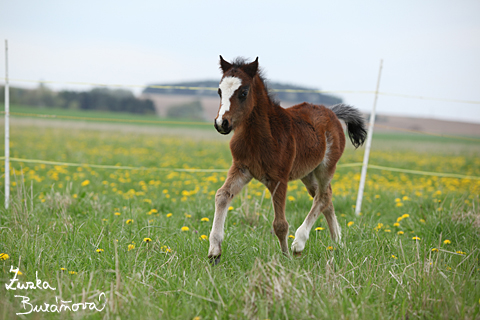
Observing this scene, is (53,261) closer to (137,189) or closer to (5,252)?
(5,252)

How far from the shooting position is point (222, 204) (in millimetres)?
2914

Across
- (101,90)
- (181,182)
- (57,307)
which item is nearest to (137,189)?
(181,182)

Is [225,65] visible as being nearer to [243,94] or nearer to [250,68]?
[250,68]

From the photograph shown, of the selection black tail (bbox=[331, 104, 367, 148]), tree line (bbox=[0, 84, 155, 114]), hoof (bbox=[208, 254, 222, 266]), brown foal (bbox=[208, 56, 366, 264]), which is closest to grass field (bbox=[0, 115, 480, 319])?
hoof (bbox=[208, 254, 222, 266])

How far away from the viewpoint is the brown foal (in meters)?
2.72

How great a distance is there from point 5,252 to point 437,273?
11.1 ft

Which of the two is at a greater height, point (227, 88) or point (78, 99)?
point (227, 88)

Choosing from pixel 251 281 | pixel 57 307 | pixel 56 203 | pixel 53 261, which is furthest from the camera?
pixel 56 203

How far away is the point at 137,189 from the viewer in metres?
6.66

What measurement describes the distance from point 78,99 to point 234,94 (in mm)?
47349

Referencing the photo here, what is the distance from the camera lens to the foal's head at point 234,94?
8.39ft

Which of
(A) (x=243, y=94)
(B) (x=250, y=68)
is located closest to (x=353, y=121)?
(B) (x=250, y=68)

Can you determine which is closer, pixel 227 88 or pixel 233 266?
pixel 227 88

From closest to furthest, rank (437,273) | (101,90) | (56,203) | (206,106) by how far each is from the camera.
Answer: (437,273) < (56,203) < (206,106) < (101,90)
